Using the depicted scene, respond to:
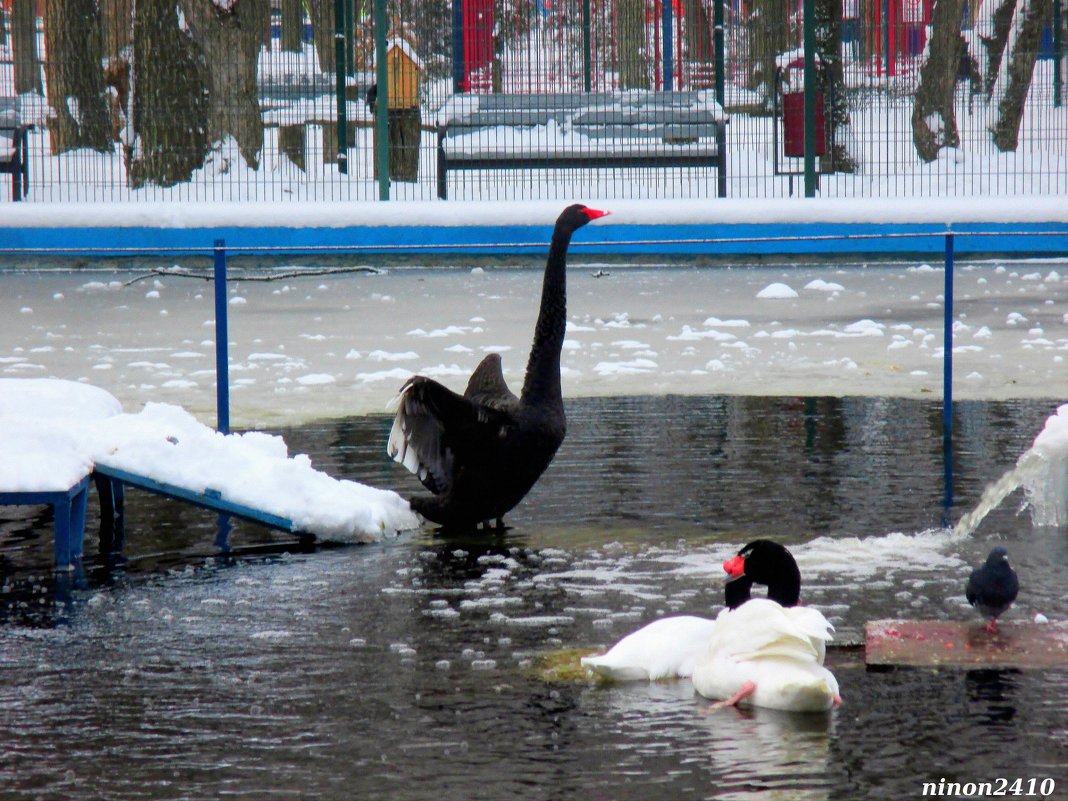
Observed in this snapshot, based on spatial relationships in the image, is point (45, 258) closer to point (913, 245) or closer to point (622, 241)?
point (622, 241)

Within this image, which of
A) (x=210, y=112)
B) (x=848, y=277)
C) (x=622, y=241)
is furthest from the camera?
(x=210, y=112)

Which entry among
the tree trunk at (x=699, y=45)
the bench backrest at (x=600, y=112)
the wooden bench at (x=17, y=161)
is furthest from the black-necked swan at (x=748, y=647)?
the tree trunk at (x=699, y=45)

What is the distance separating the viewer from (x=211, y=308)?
15.1m

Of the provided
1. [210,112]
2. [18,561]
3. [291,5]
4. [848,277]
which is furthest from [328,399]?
[291,5]

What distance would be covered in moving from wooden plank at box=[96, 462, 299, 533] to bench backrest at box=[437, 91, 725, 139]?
13.5 meters

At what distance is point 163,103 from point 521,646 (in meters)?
18.7

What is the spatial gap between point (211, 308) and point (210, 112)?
768 centimetres

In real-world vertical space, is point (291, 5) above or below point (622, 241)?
above

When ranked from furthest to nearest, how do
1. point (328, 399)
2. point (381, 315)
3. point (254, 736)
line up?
point (381, 315)
point (328, 399)
point (254, 736)

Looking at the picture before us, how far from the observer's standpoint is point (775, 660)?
4469 millimetres

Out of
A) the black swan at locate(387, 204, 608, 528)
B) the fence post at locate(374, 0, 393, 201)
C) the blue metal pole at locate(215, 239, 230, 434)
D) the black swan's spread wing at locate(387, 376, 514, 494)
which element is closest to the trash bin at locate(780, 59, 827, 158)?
the fence post at locate(374, 0, 393, 201)

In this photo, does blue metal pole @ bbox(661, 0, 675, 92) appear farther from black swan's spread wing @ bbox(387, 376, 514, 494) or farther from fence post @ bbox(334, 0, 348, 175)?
black swan's spread wing @ bbox(387, 376, 514, 494)

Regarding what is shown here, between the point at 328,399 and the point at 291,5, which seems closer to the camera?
the point at 328,399

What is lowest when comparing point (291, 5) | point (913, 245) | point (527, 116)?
point (913, 245)
